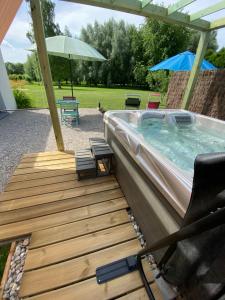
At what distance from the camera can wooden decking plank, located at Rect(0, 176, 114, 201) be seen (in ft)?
6.06

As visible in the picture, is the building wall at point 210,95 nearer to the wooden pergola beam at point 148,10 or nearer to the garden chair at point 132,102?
the wooden pergola beam at point 148,10

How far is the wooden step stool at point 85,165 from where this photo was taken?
6.74 feet

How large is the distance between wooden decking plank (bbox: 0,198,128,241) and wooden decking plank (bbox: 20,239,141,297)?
38 cm

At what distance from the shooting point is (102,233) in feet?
4.74

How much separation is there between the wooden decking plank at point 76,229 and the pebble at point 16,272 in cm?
9

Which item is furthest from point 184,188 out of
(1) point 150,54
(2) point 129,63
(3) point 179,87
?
(2) point 129,63

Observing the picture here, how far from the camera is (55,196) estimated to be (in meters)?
1.86

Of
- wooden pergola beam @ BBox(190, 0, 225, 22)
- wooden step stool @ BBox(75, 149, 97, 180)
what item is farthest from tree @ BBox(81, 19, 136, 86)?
wooden step stool @ BBox(75, 149, 97, 180)

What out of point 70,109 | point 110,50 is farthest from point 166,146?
point 110,50

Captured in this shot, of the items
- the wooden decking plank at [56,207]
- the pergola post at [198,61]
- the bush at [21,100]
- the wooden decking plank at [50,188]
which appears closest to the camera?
the wooden decking plank at [56,207]

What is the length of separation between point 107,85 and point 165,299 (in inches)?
714

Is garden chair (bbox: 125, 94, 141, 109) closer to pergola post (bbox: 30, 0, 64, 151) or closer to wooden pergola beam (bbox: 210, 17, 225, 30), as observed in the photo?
wooden pergola beam (bbox: 210, 17, 225, 30)

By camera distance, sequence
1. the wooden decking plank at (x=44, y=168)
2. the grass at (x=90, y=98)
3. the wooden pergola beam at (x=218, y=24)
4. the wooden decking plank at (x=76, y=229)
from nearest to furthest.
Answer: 1. the wooden decking plank at (x=76, y=229)
2. the wooden decking plank at (x=44, y=168)
3. the wooden pergola beam at (x=218, y=24)
4. the grass at (x=90, y=98)

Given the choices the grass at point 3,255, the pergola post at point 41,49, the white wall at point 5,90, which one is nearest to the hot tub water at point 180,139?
the pergola post at point 41,49
